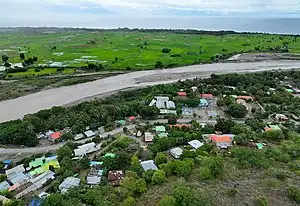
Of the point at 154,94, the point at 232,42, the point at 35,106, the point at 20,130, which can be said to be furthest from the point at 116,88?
the point at 232,42

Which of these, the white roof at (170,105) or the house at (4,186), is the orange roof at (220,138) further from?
the house at (4,186)

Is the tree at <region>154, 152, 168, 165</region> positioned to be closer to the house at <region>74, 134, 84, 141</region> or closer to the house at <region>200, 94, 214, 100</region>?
the house at <region>74, 134, 84, 141</region>

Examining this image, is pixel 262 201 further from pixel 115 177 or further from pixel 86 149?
pixel 86 149

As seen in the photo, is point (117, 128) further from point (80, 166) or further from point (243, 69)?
point (243, 69)

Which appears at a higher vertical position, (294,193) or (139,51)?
(139,51)

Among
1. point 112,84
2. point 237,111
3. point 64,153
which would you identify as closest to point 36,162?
point 64,153

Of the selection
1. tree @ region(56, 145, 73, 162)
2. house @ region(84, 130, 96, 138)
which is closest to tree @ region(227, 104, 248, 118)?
house @ region(84, 130, 96, 138)
